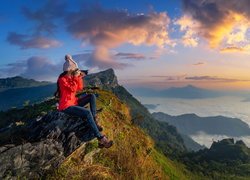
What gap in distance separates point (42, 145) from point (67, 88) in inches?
108

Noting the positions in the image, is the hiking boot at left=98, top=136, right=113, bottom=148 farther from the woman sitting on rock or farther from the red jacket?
the red jacket

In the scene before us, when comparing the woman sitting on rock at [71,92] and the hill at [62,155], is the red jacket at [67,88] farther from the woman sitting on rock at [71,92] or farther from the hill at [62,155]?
the hill at [62,155]

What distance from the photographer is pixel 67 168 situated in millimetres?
15312

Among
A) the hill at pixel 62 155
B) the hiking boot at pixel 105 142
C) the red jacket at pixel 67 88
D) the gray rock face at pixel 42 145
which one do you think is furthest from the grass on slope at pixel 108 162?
the red jacket at pixel 67 88

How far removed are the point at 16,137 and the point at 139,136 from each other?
9.90 metres

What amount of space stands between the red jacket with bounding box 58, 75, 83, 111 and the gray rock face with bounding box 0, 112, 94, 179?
71 cm

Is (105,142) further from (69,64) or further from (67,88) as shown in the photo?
(69,64)

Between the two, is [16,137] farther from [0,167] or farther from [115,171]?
[115,171]

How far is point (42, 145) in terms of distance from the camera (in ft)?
48.9

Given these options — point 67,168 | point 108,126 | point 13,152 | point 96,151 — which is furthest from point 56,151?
point 108,126

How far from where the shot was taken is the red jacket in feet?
53.8

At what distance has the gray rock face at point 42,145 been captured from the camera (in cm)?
1393

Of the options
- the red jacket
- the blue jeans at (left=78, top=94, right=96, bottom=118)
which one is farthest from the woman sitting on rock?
the blue jeans at (left=78, top=94, right=96, bottom=118)

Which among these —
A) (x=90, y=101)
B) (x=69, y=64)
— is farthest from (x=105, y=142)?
(x=69, y=64)
